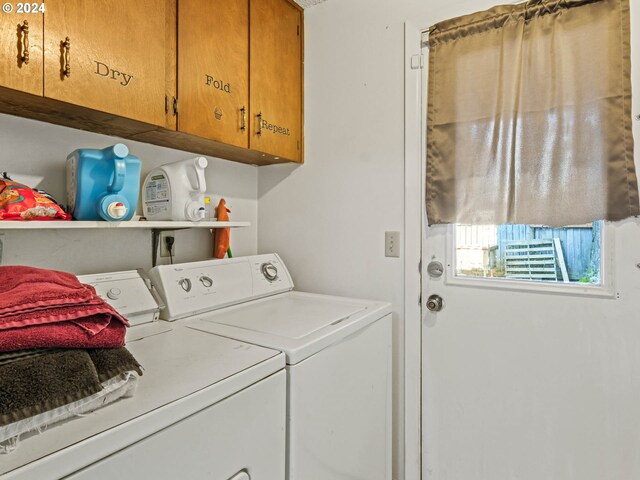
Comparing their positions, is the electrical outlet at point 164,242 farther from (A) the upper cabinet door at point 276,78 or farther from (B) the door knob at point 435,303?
(B) the door knob at point 435,303

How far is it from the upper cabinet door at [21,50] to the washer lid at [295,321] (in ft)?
2.87

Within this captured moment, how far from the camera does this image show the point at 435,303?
5.40ft

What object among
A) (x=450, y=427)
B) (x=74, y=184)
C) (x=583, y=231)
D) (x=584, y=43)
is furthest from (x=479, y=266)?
(x=74, y=184)

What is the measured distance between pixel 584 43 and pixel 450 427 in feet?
5.38

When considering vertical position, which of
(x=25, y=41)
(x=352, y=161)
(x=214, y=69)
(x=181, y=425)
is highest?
(x=214, y=69)

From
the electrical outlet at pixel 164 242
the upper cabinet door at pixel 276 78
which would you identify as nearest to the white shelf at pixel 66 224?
the electrical outlet at pixel 164 242

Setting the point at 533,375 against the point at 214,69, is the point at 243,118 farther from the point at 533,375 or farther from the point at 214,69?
the point at 533,375

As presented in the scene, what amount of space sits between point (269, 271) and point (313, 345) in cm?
78

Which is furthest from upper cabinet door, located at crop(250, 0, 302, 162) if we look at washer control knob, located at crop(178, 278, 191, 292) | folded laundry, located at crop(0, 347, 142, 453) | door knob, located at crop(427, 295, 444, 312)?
folded laundry, located at crop(0, 347, 142, 453)

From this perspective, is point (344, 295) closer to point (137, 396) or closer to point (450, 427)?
point (450, 427)

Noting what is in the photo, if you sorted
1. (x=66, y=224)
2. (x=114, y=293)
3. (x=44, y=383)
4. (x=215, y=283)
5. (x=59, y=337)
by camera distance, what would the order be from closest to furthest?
(x=44, y=383)
(x=59, y=337)
(x=66, y=224)
(x=114, y=293)
(x=215, y=283)

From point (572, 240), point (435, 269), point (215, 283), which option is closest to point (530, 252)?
point (572, 240)

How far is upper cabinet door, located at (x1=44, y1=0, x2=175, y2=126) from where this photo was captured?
1008 mm

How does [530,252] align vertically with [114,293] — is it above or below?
above
